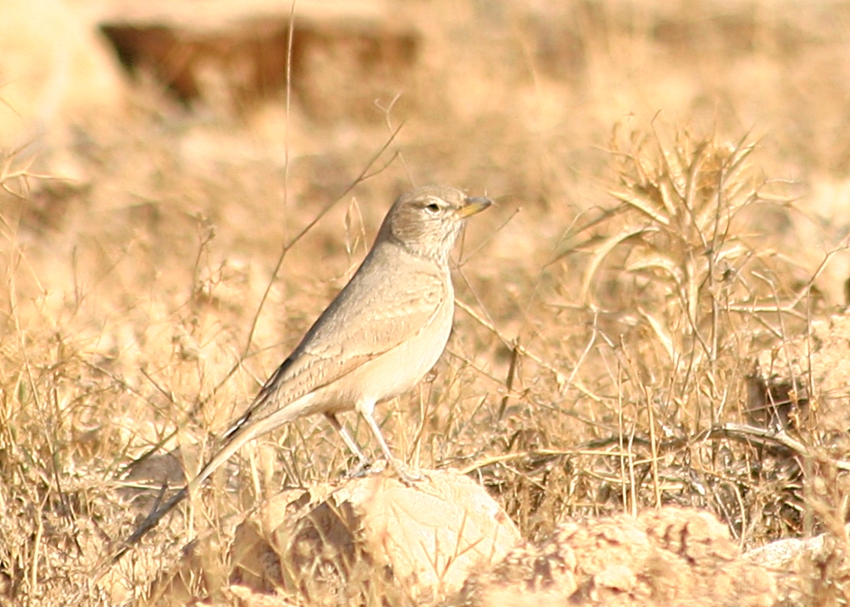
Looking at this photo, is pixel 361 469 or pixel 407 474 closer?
pixel 407 474

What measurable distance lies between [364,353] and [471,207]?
3.10 ft

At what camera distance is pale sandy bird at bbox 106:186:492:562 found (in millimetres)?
5055

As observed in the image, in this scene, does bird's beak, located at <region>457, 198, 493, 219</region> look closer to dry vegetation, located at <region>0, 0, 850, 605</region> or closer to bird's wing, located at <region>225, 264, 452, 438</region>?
dry vegetation, located at <region>0, 0, 850, 605</region>

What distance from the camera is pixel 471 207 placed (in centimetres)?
591

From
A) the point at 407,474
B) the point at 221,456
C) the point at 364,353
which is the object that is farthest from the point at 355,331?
the point at 407,474

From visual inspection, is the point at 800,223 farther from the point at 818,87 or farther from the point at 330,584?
the point at 330,584

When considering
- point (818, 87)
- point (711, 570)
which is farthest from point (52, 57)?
point (711, 570)

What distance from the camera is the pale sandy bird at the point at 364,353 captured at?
5.05m

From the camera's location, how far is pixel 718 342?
16.9 feet

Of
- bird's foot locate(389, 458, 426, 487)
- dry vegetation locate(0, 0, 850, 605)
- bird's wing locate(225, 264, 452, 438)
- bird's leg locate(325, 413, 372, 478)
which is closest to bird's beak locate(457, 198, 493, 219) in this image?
dry vegetation locate(0, 0, 850, 605)

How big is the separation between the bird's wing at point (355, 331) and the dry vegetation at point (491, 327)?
18 centimetres

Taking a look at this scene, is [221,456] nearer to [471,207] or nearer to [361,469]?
[361,469]

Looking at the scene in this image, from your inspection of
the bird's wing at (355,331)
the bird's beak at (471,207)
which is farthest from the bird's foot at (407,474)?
the bird's beak at (471,207)

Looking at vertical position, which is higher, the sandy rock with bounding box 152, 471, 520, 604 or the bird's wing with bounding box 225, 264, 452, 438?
the bird's wing with bounding box 225, 264, 452, 438
